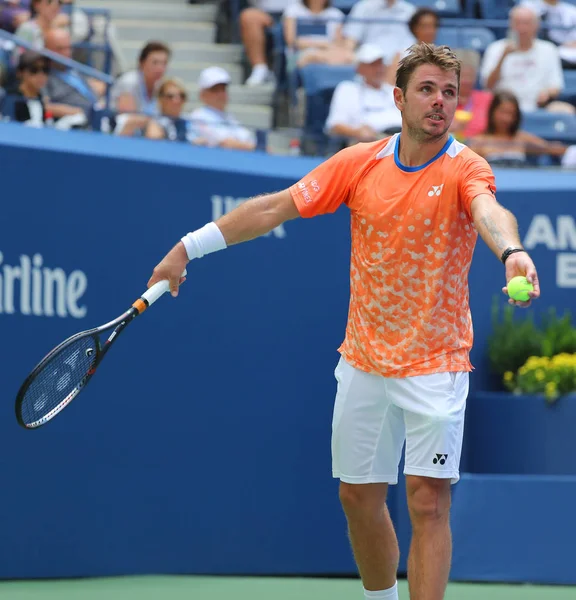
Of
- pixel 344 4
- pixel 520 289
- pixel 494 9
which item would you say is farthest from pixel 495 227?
pixel 494 9

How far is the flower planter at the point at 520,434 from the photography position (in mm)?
6457

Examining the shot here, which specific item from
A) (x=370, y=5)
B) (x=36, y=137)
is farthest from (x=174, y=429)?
(x=370, y=5)

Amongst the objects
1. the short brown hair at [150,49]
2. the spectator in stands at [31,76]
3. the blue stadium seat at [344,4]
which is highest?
the blue stadium seat at [344,4]

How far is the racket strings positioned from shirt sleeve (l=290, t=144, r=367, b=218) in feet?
2.94

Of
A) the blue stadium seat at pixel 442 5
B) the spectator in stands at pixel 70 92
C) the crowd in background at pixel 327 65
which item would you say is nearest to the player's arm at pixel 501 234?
the crowd in background at pixel 327 65

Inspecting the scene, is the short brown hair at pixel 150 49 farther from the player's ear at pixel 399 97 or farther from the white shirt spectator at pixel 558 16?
the player's ear at pixel 399 97

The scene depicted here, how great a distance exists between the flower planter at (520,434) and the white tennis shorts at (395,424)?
2026mm

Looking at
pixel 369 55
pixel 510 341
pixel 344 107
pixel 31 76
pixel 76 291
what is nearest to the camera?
pixel 76 291

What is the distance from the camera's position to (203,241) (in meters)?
4.55

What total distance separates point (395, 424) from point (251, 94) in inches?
203

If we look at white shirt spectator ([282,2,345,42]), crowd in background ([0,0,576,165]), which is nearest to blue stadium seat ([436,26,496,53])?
crowd in background ([0,0,576,165])

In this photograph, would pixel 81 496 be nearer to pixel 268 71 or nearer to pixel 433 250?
pixel 433 250

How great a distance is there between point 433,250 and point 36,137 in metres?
2.29

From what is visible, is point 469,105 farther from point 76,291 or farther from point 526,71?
point 76,291
